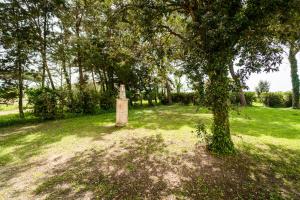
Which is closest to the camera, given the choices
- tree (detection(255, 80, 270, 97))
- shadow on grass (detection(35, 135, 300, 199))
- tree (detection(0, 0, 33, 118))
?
shadow on grass (detection(35, 135, 300, 199))

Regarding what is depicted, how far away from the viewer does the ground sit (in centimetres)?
520

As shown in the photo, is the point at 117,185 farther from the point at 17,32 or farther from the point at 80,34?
the point at 80,34

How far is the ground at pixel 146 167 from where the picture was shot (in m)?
5.20

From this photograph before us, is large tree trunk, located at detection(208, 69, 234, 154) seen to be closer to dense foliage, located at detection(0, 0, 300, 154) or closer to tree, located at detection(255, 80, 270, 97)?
dense foliage, located at detection(0, 0, 300, 154)

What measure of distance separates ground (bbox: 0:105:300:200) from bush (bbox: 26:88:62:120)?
5129 millimetres

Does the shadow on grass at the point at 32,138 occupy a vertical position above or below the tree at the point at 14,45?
below

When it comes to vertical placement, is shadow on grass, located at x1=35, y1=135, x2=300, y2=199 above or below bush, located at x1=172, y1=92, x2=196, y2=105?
below

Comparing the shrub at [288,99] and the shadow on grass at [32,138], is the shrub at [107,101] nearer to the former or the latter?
the shadow on grass at [32,138]

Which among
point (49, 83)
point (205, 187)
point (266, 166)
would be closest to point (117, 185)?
point (205, 187)

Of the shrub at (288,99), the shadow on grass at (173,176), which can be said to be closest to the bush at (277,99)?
the shrub at (288,99)

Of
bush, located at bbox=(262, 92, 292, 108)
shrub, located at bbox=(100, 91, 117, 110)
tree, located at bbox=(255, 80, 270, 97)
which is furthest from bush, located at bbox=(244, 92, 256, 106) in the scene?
shrub, located at bbox=(100, 91, 117, 110)

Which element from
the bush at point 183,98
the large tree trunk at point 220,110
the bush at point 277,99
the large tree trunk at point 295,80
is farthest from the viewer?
the bush at point 183,98

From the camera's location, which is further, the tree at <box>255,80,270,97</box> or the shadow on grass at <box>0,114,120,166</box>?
the tree at <box>255,80,270,97</box>

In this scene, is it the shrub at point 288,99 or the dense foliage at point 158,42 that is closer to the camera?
the dense foliage at point 158,42
